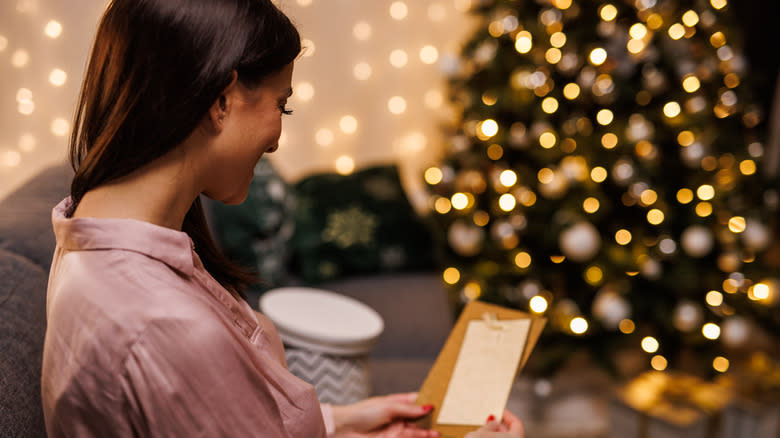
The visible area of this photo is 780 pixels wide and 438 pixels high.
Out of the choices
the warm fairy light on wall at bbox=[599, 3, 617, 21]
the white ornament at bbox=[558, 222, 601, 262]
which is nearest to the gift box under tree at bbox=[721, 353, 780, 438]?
Answer: the white ornament at bbox=[558, 222, 601, 262]

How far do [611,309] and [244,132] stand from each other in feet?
4.95

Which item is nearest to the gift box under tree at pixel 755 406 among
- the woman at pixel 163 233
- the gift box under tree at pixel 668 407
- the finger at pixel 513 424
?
the gift box under tree at pixel 668 407

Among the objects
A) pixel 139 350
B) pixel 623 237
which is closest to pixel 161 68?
pixel 139 350

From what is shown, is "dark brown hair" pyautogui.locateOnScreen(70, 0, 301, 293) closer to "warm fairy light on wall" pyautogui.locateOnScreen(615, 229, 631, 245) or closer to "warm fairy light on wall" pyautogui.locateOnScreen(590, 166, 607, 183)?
"warm fairy light on wall" pyautogui.locateOnScreen(590, 166, 607, 183)

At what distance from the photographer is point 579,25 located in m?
1.93

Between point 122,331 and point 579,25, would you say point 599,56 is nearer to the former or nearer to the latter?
point 579,25

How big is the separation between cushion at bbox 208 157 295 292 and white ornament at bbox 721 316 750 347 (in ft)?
5.05

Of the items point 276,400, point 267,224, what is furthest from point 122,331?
point 267,224

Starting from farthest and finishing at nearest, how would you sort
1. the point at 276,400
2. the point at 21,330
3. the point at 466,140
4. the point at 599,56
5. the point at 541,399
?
the point at 466,140 < the point at 541,399 < the point at 599,56 < the point at 21,330 < the point at 276,400

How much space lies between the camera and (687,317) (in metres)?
1.79

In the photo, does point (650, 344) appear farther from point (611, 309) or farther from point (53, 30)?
point (53, 30)

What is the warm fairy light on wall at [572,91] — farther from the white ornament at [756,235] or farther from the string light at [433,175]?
the white ornament at [756,235]

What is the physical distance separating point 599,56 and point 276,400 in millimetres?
1697

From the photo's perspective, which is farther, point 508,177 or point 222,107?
point 508,177
